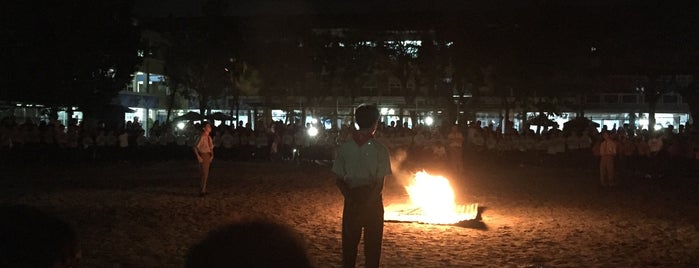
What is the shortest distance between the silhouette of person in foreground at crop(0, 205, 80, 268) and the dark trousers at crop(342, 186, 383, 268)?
15.1 ft

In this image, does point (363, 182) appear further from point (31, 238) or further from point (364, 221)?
point (31, 238)

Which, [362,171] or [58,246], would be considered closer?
[58,246]

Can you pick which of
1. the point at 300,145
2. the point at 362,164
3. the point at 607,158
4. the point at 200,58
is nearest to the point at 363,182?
the point at 362,164

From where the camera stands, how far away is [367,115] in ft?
21.9

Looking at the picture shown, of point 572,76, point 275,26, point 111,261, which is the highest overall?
point 275,26

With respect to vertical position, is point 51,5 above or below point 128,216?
above

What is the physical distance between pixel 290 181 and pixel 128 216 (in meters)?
7.71

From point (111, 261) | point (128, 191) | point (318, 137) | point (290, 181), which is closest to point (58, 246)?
point (111, 261)

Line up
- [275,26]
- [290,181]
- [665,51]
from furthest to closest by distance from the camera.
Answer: [275,26] → [665,51] → [290,181]

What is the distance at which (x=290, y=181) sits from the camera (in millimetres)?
19828

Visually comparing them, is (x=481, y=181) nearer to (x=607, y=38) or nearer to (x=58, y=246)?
(x=607, y=38)

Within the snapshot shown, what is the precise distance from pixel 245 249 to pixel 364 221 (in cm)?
216

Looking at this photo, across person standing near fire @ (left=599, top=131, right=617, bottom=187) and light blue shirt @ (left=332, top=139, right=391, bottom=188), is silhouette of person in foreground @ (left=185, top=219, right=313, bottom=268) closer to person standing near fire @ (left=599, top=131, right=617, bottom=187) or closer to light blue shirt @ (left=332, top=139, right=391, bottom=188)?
light blue shirt @ (left=332, top=139, right=391, bottom=188)

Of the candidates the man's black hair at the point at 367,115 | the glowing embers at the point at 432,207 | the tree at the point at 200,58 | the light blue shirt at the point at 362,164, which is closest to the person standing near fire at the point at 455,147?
the glowing embers at the point at 432,207
